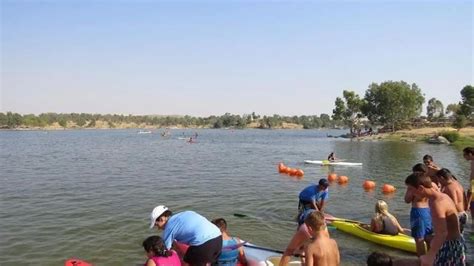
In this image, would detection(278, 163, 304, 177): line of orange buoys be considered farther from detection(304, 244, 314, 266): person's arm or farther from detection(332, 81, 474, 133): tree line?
detection(332, 81, 474, 133): tree line

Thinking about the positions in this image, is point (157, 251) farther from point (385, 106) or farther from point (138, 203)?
point (385, 106)

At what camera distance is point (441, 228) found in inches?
243

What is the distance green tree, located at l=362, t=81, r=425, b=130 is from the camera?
93500mm

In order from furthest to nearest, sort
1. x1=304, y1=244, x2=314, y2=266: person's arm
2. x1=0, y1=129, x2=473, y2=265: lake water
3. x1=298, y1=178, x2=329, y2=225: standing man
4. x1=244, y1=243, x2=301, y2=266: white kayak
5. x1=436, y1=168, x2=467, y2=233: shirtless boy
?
x1=0, y1=129, x2=473, y2=265: lake water → x1=298, y1=178, x2=329, y2=225: standing man → x1=436, y1=168, x2=467, y2=233: shirtless boy → x1=244, y1=243, x2=301, y2=266: white kayak → x1=304, y1=244, x2=314, y2=266: person's arm

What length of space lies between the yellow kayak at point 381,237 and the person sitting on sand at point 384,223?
0.15 meters

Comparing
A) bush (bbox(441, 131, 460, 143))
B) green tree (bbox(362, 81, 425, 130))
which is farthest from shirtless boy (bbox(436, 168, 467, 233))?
green tree (bbox(362, 81, 425, 130))

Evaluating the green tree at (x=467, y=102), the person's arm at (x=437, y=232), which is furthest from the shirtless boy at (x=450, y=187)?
the green tree at (x=467, y=102)

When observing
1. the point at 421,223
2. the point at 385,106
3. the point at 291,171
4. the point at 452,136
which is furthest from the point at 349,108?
the point at 421,223

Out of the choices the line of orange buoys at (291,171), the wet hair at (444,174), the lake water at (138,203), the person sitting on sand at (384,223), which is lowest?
the lake water at (138,203)

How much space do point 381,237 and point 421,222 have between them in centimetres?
383

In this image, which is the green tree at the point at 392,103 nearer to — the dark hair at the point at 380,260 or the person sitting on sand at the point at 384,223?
the person sitting on sand at the point at 384,223

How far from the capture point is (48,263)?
11.8 m

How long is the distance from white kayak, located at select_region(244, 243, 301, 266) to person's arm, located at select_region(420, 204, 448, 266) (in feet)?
11.9

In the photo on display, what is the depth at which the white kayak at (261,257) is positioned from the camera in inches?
357
